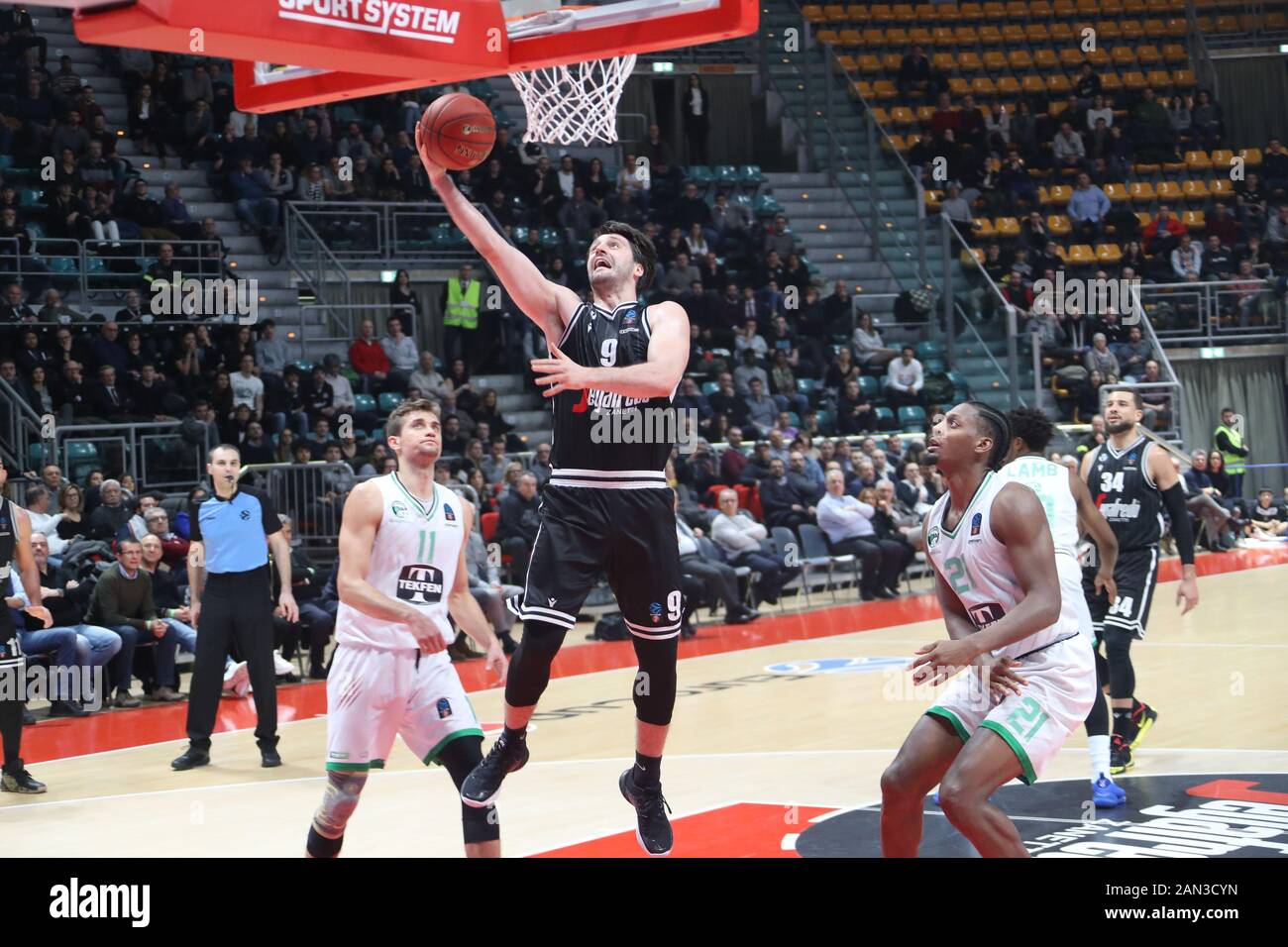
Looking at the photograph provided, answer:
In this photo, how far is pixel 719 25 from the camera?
20.6 feet

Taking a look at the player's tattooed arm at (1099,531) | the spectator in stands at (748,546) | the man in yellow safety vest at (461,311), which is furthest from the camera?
the man in yellow safety vest at (461,311)

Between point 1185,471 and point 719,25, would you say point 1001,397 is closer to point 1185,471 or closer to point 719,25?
point 1185,471

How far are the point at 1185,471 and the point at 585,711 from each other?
12.4m

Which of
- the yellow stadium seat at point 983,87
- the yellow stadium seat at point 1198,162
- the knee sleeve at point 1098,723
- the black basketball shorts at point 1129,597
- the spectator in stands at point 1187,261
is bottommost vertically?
the knee sleeve at point 1098,723

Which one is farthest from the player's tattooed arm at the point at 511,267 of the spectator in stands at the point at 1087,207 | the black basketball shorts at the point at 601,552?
the spectator in stands at the point at 1087,207

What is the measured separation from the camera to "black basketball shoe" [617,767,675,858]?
215 inches

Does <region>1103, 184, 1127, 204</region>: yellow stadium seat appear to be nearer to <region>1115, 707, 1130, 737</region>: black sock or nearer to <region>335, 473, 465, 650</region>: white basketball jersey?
<region>1115, 707, 1130, 737</region>: black sock

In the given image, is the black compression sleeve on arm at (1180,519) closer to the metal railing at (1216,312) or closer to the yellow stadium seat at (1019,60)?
the metal railing at (1216,312)

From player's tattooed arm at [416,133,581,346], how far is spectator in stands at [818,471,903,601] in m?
10.6

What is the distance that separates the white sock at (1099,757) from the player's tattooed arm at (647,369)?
323 centimetres

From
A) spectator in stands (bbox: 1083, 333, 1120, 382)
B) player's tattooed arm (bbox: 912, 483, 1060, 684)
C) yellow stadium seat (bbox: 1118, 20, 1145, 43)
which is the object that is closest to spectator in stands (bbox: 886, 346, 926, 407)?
spectator in stands (bbox: 1083, 333, 1120, 382)

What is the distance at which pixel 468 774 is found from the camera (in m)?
5.50

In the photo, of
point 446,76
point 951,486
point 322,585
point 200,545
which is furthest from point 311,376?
point 951,486

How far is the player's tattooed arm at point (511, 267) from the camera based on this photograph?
5.22 m
